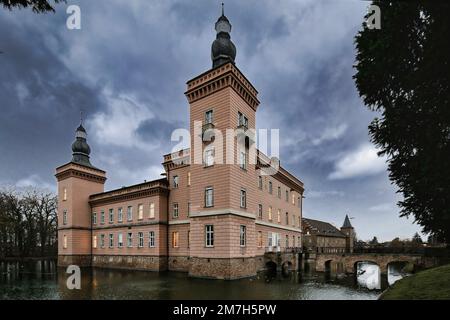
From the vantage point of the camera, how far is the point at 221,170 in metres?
23.3

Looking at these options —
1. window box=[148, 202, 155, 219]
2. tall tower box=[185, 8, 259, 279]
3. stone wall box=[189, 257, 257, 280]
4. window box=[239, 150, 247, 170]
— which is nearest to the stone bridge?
tall tower box=[185, 8, 259, 279]

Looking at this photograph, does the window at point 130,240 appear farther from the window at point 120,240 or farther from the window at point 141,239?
the window at point 141,239

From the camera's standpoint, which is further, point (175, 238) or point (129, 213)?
point (129, 213)

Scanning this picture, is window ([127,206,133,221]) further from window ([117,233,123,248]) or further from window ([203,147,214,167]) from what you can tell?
window ([203,147,214,167])

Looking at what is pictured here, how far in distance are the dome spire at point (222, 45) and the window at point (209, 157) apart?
26.4ft

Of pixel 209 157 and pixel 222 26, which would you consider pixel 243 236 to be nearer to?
pixel 209 157

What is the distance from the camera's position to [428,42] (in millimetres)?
10797

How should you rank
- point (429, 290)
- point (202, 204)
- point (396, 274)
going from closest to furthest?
point (429, 290), point (202, 204), point (396, 274)

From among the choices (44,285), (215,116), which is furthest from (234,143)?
(44,285)

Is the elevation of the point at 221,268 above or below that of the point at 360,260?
above

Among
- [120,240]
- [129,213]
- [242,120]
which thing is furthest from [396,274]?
[120,240]

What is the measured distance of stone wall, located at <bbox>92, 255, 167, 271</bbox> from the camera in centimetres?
2964

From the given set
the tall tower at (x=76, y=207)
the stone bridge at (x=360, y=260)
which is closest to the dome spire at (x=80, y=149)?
the tall tower at (x=76, y=207)

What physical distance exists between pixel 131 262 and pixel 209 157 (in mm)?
16836
